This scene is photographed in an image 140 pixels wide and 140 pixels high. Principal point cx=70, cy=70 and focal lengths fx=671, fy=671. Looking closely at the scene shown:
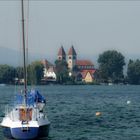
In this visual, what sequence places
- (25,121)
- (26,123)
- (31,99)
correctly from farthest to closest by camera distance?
1. (31,99)
2. (25,121)
3. (26,123)

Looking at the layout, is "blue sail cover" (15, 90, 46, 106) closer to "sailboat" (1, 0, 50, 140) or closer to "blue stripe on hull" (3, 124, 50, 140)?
"sailboat" (1, 0, 50, 140)

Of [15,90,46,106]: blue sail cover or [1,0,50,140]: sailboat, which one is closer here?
[1,0,50,140]: sailboat

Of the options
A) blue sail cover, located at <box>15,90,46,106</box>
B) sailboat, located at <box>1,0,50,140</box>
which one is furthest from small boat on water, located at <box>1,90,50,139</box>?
blue sail cover, located at <box>15,90,46,106</box>

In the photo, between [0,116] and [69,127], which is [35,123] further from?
[0,116]

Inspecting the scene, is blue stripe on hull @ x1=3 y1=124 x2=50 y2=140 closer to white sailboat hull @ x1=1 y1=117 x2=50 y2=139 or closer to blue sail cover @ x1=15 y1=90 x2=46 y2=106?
white sailboat hull @ x1=1 y1=117 x2=50 y2=139

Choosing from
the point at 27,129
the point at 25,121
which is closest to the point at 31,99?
the point at 25,121

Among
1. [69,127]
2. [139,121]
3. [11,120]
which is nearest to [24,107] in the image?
[11,120]

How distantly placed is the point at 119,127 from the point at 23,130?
17408mm

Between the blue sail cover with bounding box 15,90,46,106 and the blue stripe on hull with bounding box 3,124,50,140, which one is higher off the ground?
the blue sail cover with bounding box 15,90,46,106

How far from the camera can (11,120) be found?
2114 inches

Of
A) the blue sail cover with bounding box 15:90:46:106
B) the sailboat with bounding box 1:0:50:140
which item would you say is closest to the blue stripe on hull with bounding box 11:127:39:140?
the sailboat with bounding box 1:0:50:140

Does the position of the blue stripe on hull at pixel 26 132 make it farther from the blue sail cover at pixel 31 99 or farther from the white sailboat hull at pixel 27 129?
the blue sail cover at pixel 31 99

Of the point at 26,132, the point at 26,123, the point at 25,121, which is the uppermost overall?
the point at 25,121

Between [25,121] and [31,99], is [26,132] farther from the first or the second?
[31,99]
